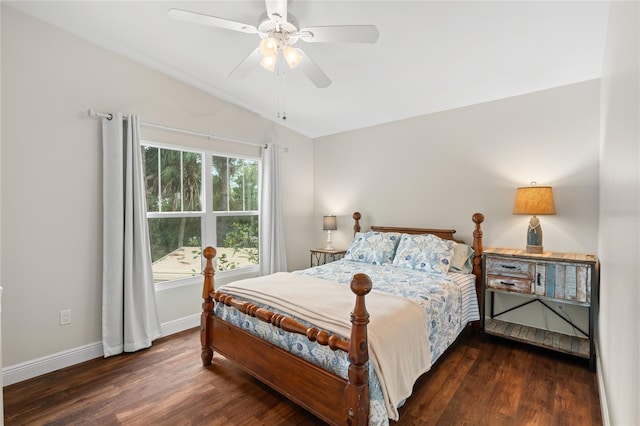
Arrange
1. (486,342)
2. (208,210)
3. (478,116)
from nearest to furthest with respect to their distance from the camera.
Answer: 1. (486,342)
2. (478,116)
3. (208,210)

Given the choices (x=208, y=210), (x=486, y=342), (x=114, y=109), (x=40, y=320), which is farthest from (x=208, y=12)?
(x=486, y=342)

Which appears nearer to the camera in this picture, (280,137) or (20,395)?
(20,395)

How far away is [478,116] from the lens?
11.0 ft

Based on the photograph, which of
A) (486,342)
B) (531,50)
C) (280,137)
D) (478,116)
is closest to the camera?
(531,50)

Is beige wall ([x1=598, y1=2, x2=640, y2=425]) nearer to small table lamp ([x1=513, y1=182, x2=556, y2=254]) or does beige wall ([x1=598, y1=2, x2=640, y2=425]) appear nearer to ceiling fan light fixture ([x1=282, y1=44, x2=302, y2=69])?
small table lamp ([x1=513, y1=182, x2=556, y2=254])

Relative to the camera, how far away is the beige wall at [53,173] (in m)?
2.36

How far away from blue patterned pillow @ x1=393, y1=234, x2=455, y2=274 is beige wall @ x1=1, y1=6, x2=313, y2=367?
2.87 m

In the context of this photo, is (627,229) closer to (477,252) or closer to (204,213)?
(477,252)

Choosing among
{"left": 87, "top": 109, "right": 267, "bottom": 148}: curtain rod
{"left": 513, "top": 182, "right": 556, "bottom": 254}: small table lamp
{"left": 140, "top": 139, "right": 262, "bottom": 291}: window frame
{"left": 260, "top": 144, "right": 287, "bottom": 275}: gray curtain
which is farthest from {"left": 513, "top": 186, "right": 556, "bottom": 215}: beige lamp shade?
{"left": 140, "top": 139, "right": 262, "bottom": 291}: window frame

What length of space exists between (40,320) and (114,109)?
1.90 metres

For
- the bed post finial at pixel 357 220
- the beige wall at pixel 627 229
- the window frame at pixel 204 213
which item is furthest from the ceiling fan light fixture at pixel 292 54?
the bed post finial at pixel 357 220

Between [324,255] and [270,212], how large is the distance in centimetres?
116

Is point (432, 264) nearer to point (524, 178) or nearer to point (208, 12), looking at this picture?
point (524, 178)

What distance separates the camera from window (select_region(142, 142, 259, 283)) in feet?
10.7
